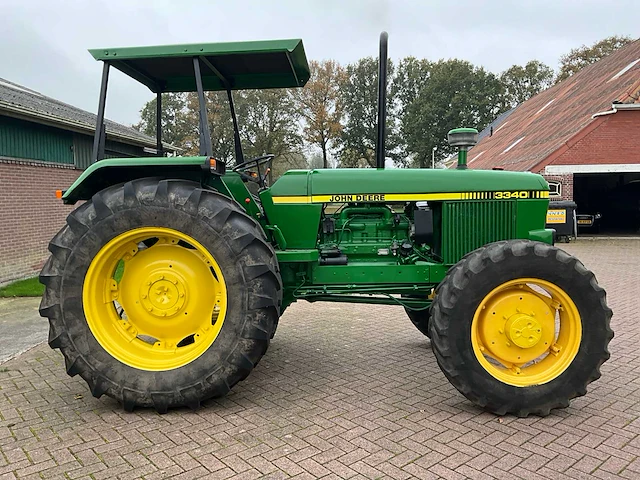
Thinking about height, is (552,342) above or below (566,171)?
below

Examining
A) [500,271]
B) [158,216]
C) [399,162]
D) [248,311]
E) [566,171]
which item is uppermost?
[399,162]

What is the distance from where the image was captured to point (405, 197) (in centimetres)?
407

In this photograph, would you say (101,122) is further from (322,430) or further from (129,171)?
(322,430)

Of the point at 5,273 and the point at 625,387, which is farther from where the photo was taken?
the point at 5,273

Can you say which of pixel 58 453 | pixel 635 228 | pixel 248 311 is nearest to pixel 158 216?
pixel 248 311

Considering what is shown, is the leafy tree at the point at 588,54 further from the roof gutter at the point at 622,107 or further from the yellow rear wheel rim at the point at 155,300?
the yellow rear wheel rim at the point at 155,300

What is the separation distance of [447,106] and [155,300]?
40823 mm

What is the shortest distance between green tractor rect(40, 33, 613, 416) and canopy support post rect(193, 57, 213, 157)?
1 centimetres

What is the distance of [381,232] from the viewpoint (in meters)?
4.29

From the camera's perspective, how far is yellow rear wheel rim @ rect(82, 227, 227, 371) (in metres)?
3.56

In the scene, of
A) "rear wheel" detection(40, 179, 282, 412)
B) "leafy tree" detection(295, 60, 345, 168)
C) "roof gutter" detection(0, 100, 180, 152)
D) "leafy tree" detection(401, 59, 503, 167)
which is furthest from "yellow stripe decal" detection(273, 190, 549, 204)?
"leafy tree" detection(401, 59, 503, 167)

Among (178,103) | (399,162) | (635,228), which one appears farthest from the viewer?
(399,162)

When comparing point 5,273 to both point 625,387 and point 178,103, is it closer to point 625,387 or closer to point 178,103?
point 178,103

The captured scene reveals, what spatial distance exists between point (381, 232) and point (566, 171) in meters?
14.9
